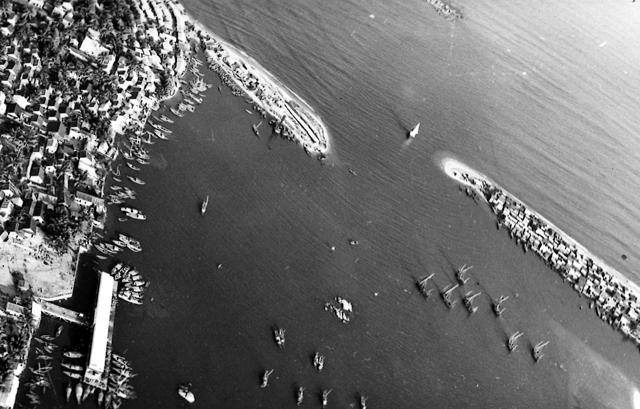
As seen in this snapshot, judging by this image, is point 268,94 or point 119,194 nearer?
point 119,194

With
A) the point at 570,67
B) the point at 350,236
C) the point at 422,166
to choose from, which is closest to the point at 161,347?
the point at 350,236

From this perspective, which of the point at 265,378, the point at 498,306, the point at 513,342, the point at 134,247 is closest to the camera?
the point at 265,378

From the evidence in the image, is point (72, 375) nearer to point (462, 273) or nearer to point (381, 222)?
point (381, 222)

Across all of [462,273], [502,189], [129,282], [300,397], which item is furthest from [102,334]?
[502,189]

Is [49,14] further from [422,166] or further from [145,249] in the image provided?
[422,166]

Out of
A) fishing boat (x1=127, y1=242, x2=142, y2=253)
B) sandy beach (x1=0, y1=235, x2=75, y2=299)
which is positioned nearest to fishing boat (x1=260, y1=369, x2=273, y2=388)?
fishing boat (x1=127, y1=242, x2=142, y2=253)

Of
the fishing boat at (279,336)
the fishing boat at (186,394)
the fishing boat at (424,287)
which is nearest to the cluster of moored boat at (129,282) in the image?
the fishing boat at (186,394)

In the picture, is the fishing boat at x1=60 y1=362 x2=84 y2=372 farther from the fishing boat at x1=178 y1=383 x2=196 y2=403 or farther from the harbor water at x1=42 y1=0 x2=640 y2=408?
the fishing boat at x1=178 y1=383 x2=196 y2=403
